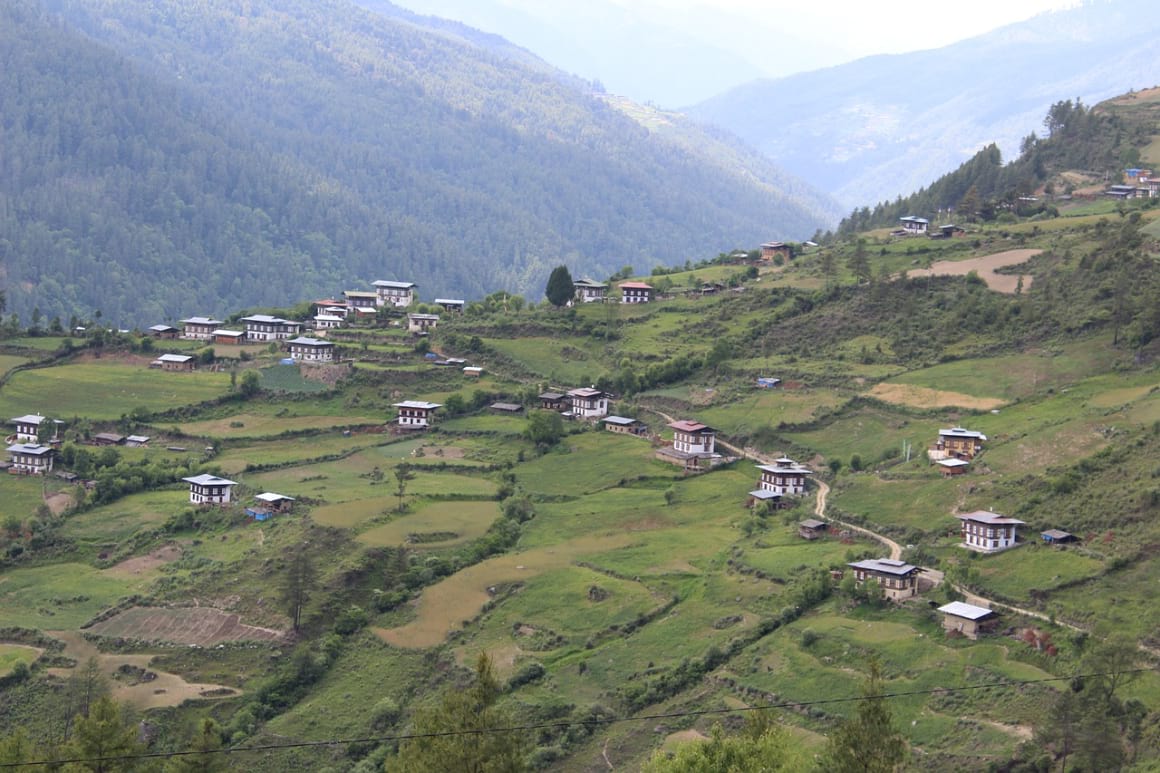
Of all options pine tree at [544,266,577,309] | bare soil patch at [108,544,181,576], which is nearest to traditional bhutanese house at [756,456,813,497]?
bare soil patch at [108,544,181,576]

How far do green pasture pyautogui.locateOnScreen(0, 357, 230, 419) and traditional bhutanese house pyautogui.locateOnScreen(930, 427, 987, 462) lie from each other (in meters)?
57.0

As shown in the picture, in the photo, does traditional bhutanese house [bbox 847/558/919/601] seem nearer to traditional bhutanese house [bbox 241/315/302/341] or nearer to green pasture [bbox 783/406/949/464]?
green pasture [bbox 783/406/949/464]

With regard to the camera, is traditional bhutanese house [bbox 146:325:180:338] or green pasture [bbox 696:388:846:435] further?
traditional bhutanese house [bbox 146:325:180:338]

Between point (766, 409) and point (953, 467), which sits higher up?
point (766, 409)

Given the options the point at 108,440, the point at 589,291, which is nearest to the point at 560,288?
the point at 589,291

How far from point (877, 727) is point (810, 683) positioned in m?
14.3

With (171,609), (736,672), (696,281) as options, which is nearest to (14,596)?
(171,609)

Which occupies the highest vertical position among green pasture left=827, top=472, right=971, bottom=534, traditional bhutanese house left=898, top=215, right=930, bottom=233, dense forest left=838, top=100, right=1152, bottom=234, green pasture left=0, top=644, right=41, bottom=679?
dense forest left=838, top=100, right=1152, bottom=234

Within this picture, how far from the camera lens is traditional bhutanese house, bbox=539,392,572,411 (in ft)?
371

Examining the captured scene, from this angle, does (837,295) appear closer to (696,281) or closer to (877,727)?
(696,281)

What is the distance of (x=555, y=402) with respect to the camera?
11325cm

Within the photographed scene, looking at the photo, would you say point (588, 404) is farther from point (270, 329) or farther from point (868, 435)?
point (270, 329)

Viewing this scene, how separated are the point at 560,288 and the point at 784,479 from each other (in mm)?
51746

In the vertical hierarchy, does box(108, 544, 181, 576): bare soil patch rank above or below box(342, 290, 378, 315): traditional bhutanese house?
below
